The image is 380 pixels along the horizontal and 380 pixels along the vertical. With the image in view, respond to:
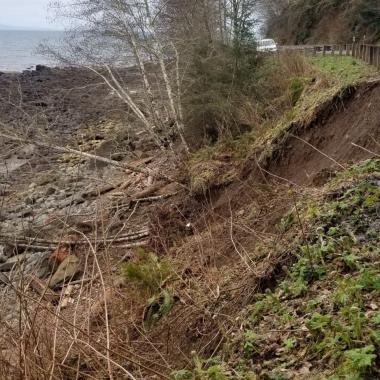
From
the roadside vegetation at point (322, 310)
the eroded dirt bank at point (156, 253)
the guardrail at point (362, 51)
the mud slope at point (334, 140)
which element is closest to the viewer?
the roadside vegetation at point (322, 310)

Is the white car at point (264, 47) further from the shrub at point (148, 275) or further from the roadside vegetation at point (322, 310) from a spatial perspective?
the roadside vegetation at point (322, 310)

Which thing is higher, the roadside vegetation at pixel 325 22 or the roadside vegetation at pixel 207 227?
the roadside vegetation at pixel 325 22

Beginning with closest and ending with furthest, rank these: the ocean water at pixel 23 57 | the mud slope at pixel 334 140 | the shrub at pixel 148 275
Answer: the shrub at pixel 148 275 < the mud slope at pixel 334 140 < the ocean water at pixel 23 57

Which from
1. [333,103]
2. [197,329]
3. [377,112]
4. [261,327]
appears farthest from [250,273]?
[333,103]

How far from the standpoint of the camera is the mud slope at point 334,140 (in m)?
7.68

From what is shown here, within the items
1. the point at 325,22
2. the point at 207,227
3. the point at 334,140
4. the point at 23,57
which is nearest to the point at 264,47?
the point at 334,140

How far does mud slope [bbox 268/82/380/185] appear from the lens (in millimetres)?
7676

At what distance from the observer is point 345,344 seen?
3.41m

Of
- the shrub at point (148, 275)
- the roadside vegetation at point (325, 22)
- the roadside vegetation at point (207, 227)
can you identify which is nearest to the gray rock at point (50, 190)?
the roadside vegetation at point (207, 227)

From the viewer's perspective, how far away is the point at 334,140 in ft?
29.0

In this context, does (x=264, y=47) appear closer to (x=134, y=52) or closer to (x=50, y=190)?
(x=134, y=52)

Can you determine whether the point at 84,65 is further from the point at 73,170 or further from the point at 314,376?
the point at 314,376

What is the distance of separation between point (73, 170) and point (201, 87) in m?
6.12

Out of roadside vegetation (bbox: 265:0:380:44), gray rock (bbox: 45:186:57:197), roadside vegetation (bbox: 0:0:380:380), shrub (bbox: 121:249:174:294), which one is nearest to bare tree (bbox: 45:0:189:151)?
roadside vegetation (bbox: 0:0:380:380)
